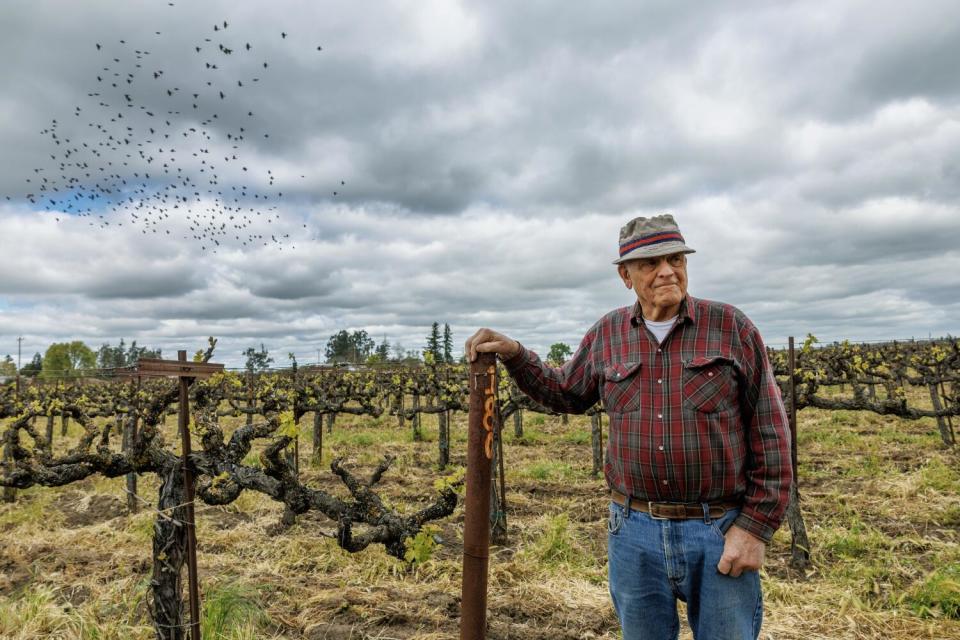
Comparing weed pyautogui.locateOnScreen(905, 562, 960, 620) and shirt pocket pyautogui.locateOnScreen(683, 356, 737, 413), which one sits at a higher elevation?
shirt pocket pyautogui.locateOnScreen(683, 356, 737, 413)

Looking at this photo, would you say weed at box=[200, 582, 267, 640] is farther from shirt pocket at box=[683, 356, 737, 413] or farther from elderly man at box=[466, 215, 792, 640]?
shirt pocket at box=[683, 356, 737, 413]

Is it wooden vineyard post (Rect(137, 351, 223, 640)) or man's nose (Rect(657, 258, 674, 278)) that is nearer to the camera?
man's nose (Rect(657, 258, 674, 278))

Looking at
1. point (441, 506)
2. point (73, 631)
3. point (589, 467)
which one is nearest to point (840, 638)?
point (441, 506)

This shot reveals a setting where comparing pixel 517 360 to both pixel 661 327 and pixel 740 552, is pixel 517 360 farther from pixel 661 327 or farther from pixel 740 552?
pixel 740 552

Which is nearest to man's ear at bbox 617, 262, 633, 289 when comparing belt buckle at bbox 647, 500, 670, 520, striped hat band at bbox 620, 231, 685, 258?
striped hat band at bbox 620, 231, 685, 258

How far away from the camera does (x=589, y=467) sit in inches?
492

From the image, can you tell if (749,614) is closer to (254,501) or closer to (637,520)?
(637,520)

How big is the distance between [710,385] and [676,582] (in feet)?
2.60

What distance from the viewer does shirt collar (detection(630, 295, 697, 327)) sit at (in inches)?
90.7

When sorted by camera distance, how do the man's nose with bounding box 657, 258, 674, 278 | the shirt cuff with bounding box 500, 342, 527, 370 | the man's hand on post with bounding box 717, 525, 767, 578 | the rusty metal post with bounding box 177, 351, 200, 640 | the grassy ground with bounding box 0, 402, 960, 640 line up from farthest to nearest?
the grassy ground with bounding box 0, 402, 960, 640
the rusty metal post with bounding box 177, 351, 200, 640
the shirt cuff with bounding box 500, 342, 527, 370
the man's nose with bounding box 657, 258, 674, 278
the man's hand on post with bounding box 717, 525, 767, 578

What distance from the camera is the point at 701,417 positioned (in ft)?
7.13

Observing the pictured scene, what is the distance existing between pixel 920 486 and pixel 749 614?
967 cm

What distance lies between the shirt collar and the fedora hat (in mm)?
218

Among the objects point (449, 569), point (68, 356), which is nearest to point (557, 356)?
point (449, 569)
